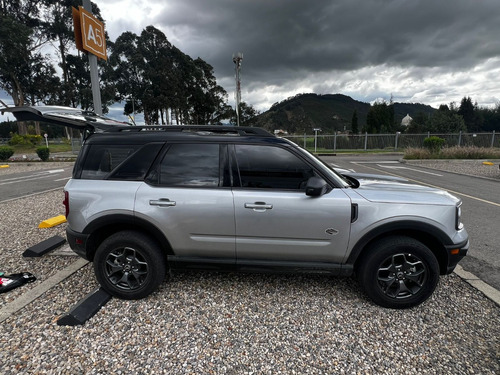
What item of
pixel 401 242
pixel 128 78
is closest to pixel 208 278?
pixel 401 242

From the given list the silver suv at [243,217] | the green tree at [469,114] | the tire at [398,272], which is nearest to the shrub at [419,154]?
the silver suv at [243,217]

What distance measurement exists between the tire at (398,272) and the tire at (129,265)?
213 cm

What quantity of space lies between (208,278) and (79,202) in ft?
5.43

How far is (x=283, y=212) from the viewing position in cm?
247

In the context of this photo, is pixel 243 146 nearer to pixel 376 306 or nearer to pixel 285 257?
pixel 285 257

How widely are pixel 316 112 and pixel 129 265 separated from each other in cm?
12189

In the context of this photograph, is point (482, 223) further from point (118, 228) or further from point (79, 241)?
point (79, 241)

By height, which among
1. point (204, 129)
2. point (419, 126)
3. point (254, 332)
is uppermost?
point (419, 126)

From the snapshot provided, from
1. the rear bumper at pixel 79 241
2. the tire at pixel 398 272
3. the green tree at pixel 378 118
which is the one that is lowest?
the tire at pixel 398 272

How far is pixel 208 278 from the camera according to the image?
3135 mm

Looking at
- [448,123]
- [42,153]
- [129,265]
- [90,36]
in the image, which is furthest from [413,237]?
[448,123]

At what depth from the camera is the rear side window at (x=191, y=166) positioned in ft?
8.68

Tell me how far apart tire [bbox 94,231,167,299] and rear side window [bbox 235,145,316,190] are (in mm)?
1198

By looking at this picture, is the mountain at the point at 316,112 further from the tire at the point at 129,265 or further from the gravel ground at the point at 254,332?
the tire at the point at 129,265
